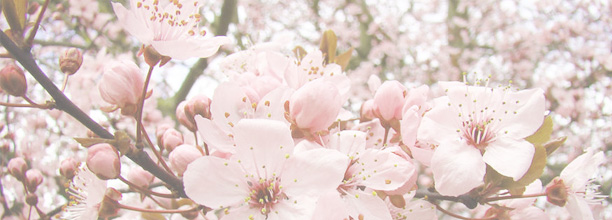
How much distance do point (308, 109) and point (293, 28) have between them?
578 centimetres

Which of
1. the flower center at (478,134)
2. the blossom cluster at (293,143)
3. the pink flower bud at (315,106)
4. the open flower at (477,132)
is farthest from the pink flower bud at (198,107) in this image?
the flower center at (478,134)

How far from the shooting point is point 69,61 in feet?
3.19

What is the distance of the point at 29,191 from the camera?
1.56 metres

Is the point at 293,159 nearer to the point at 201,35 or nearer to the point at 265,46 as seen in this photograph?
the point at 201,35

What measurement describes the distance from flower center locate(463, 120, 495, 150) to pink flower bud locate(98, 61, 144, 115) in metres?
0.82

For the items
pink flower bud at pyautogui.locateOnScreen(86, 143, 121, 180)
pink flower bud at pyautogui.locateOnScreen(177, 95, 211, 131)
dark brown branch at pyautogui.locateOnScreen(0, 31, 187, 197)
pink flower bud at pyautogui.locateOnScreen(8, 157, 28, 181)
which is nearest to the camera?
dark brown branch at pyautogui.locateOnScreen(0, 31, 187, 197)

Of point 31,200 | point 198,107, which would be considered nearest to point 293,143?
point 198,107

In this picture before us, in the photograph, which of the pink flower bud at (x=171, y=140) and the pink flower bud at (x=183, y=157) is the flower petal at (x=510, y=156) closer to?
the pink flower bud at (x=183, y=157)

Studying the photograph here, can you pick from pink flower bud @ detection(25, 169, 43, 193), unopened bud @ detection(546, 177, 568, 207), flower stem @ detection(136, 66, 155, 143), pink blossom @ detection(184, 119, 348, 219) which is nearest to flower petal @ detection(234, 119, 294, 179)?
pink blossom @ detection(184, 119, 348, 219)

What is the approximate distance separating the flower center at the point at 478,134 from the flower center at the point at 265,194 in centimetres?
49

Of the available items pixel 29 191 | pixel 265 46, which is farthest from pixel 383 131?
pixel 29 191

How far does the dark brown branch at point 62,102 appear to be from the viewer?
756 mm

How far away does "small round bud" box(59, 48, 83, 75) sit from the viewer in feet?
3.18

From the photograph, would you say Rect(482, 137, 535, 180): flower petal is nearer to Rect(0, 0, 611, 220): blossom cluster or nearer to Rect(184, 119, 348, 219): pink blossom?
Rect(0, 0, 611, 220): blossom cluster
